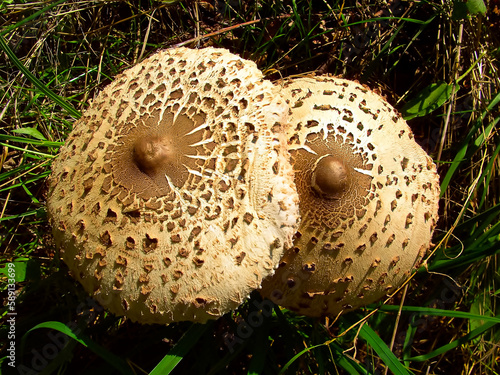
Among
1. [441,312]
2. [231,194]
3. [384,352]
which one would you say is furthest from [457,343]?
[231,194]

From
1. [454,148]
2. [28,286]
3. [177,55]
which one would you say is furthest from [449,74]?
[28,286]

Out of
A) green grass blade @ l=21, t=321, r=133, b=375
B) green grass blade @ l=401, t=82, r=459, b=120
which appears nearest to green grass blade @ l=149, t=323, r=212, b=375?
green grass blade @ l=21, t=321, r=133, b=375

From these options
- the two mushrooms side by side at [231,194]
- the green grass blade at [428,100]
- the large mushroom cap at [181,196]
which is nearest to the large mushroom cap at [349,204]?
the two mushrooms side by side at [231,194]

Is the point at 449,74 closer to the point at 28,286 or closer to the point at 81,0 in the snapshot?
the point at 81,0

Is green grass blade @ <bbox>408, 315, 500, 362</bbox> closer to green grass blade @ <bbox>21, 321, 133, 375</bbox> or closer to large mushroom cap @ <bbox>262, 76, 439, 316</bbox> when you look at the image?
large mushroom cap @ <bbox>262, 76, 439, 316</bbox>

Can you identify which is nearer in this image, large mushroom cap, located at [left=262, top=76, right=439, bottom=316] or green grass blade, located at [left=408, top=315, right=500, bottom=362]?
large mushroom cap, located at [left=262, top=76, right=439, bottom=316]

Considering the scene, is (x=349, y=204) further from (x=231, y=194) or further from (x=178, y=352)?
(x=178, y=352)
